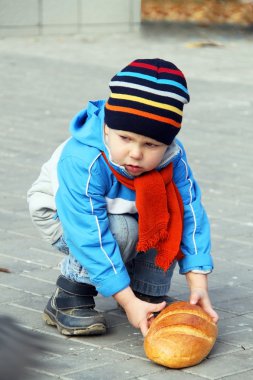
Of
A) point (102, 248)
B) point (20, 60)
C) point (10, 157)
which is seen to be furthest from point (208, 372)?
point (20, 60)

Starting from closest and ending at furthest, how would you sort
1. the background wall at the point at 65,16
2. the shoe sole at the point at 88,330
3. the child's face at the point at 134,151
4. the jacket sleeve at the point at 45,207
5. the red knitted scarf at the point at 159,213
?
the child's face at the point at 134,151
the red knitted scarf at the point at 159,213
the shoe sole at the point at 88,330
the jacket sleeve at the point at 45,207
the background wall at the point at 65,16

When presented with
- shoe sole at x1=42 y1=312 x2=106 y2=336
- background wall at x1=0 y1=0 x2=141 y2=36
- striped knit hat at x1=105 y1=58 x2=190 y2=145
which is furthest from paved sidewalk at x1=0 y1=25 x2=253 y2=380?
striped knit hat at x1=105 y1=58 x2=190 y2=145

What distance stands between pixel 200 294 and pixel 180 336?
29 centimetres

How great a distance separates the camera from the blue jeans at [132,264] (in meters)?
3.57

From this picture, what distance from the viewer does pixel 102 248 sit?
11.4 ft

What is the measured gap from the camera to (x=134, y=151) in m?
3.38

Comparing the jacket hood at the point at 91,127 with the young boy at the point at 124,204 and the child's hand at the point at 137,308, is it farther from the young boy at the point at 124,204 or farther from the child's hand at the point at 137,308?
the child's hand at the point at 137,308

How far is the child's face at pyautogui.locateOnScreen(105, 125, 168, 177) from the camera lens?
3389 mm

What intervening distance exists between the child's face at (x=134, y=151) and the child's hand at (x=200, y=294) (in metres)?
0.47

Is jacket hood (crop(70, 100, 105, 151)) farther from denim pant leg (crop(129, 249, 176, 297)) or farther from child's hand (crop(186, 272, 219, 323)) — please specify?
child's hand (crop(186, 272, 219, 323))

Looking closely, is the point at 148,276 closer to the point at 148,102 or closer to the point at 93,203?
the point at 93,203

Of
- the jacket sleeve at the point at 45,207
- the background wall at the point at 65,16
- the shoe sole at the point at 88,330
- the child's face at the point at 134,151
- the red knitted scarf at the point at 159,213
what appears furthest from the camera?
the background wall at the point at 65,16

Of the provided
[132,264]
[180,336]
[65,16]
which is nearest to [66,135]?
[132,264]

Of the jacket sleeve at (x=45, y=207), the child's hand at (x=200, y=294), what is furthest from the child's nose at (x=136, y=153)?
the child's hand at (x=200, y=294)
